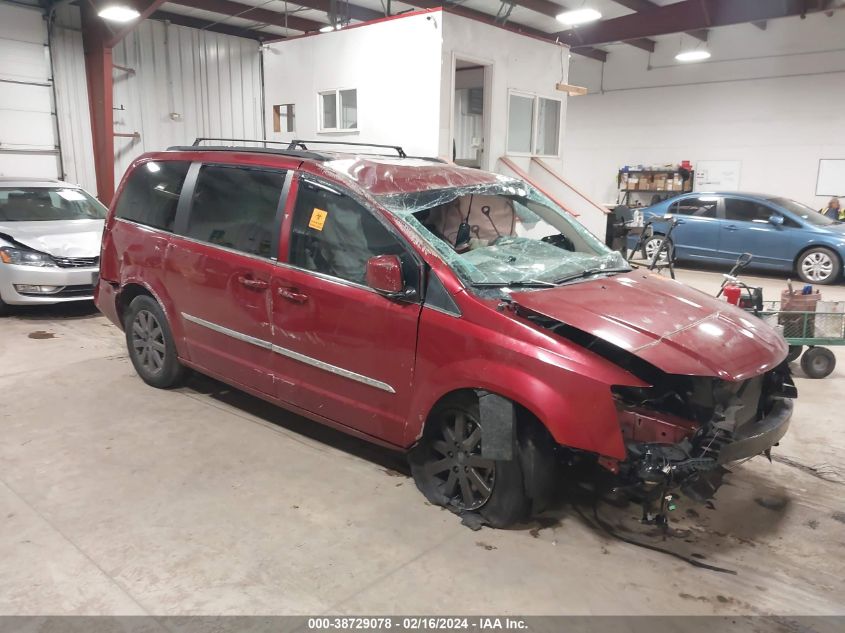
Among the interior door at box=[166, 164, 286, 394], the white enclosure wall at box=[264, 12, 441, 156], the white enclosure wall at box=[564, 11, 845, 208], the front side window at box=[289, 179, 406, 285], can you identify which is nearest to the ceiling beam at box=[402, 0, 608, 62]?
the white enclosure wall at box=[564, 11, 845, 208]

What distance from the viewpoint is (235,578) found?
2465 mm

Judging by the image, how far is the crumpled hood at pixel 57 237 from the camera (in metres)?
6.34

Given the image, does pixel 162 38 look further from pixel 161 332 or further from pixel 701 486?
pixel 701 486

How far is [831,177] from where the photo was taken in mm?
12883

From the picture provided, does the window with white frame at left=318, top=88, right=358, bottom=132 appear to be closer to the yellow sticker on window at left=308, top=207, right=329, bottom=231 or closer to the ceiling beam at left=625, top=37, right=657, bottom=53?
the yellow sticker on window at left=308, top=207, right=329, bottom=231

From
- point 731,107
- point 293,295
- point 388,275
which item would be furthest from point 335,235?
point 731,107

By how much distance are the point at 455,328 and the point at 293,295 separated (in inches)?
38.9

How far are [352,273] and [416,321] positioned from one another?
0.47 m

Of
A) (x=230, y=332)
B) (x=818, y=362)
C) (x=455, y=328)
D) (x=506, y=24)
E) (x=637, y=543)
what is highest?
(x=506, y=24)

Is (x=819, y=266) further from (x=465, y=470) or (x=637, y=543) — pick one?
(x=465, y=470)

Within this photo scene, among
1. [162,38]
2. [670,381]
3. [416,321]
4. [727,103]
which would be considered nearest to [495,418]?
[416,321]

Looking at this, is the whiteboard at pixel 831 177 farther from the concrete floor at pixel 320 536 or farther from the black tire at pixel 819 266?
the concrete floor at pixel 320 536

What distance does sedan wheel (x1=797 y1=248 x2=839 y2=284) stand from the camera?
30.2 feet

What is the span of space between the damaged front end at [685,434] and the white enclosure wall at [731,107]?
12.9 metres
